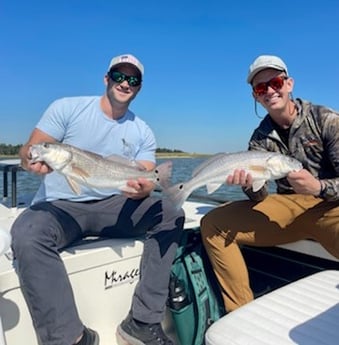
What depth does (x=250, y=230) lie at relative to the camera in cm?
303

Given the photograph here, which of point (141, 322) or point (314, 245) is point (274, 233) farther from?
point (141, 322)

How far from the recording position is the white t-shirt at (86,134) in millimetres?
2984

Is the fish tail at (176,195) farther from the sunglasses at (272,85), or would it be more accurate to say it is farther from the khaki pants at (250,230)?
the sunglasses at (272,85)

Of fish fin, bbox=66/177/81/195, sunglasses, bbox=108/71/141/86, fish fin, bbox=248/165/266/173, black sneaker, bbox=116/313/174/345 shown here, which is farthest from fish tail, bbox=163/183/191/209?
sunglasses, bbox=108/71/141/86

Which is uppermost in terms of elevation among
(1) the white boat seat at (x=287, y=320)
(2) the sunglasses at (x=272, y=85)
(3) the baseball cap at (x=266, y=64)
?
(3) the baseball cap at (x=266, y=64)

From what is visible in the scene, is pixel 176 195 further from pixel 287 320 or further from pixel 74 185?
pixel 287 320

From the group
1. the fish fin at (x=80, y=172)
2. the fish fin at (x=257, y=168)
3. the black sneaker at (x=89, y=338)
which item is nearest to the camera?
the black sneaker at (x=89, y=338)

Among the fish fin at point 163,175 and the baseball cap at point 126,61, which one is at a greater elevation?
the baseball cap at point 126,61

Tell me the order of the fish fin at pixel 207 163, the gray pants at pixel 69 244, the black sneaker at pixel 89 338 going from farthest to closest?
the fish fin at pixel 207 163
the black sneaker at pixel 89 338
the gray pants at pixel 69 244

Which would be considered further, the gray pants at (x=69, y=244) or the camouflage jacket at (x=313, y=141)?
the camouflage jacket at (x=313, y=141)

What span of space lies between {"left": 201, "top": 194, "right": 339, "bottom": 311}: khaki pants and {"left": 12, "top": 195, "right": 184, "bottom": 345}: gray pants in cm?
30

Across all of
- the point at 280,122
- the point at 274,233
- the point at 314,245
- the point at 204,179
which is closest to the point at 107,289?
the point at 204,179

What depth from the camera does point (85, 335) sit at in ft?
8.10

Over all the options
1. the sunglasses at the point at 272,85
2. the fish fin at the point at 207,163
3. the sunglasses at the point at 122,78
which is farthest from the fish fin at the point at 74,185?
the sunglasses at the point at 272,85
